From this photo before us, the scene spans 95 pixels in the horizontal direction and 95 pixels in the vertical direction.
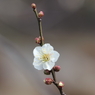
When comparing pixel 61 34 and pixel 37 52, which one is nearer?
pixel 37 52

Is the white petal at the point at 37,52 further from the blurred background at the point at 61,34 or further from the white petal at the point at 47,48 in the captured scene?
the blurred background at the point at 61,34

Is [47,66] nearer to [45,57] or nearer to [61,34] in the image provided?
[45,57]

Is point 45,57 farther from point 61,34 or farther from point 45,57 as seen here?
point 61,34

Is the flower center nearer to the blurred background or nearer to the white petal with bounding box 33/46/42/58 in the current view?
the white petal with bounding box 33/46/42/58

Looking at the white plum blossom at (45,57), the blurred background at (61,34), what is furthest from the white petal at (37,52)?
the blurred background at (61,34)

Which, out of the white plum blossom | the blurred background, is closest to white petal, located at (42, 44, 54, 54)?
the white plum blossom

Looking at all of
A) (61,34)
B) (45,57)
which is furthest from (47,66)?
(61,34)

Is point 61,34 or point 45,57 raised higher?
point 61,34
